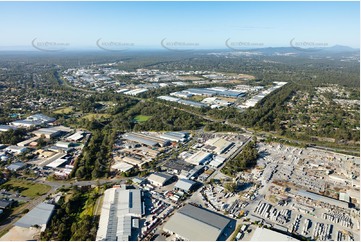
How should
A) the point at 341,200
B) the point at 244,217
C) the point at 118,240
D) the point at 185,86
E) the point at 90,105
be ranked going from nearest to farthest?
the point at 118,240, the point at 244,217, the point at 341,200, the point at 90,105, the point at 185,86

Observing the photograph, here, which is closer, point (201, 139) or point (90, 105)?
point (201, 139)

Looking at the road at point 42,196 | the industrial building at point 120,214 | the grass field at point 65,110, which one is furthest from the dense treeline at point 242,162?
the grass field at point 65,110

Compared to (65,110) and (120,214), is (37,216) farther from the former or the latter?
(65,110)

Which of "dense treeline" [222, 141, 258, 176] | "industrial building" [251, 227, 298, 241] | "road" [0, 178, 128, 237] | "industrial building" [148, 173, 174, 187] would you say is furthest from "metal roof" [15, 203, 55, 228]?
"dense treeline" [222, 141, 258, 176]

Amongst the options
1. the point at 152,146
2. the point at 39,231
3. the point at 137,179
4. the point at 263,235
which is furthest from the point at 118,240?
the point at 152,146

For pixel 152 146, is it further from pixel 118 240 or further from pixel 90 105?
pixel 90 105
